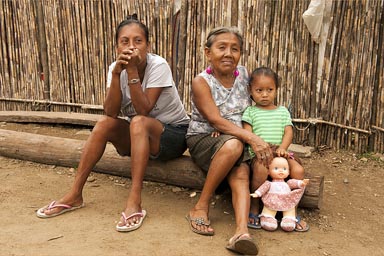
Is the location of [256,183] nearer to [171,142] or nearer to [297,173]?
[297,173]

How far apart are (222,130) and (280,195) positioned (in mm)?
597

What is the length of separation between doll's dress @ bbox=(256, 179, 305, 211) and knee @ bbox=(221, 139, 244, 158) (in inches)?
11.6

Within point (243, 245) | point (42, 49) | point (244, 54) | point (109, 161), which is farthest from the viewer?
point (42, 49)

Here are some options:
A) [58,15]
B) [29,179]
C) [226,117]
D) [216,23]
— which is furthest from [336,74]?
[58,15]

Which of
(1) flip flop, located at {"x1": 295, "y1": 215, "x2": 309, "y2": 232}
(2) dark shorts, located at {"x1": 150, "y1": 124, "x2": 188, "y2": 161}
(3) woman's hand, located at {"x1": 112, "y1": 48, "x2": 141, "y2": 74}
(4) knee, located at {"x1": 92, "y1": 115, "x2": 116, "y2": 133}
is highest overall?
(3) woman's hand, located at {"x1": 112, "y1": 48, "x2": 141, "y2": 74}

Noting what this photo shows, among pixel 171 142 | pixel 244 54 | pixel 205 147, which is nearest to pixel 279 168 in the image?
pixel 205 147

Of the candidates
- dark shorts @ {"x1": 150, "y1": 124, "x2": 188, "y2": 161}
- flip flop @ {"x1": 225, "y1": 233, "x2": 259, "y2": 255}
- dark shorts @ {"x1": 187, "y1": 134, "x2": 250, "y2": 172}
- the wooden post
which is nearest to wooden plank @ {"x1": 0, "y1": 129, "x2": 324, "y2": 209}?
dark shorts @ {"x1": 150, "y1": 124, "x2": 188, "y2": 161}

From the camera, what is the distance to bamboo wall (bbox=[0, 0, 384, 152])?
4500 millimetres

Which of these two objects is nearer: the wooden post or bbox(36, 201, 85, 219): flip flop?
bbox(36, 201, 85, 219): flip flop

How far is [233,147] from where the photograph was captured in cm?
297

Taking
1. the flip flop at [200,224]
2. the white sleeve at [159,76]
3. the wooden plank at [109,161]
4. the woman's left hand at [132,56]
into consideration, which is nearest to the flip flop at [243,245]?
the flip flop at [200,224]

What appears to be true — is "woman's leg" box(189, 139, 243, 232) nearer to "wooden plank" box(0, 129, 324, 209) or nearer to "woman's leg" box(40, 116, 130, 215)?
"wooden plank" box(0, 129, 324, 209)

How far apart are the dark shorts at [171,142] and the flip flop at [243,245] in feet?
3.17

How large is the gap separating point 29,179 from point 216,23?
8.54 feet
